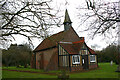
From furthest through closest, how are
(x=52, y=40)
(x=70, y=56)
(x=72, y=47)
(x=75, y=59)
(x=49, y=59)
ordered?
1. (x=49, y=59)
2. (x=72, y=47)
3. (x=75, y=59)
4. (x=70, y=56)
5. (x=52, y=40)

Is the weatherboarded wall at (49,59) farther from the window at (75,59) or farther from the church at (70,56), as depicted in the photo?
the window at (75,59)

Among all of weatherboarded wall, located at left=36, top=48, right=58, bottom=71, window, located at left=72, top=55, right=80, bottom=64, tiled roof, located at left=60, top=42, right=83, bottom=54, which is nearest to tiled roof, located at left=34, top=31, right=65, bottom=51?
weatherboarded wall, located at left=36, top=48, right=58, bottom=71

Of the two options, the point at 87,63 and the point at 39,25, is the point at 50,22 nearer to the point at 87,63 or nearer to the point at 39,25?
the point at 39,25

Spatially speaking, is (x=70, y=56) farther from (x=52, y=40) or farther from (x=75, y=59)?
→ (x=52, y=40)

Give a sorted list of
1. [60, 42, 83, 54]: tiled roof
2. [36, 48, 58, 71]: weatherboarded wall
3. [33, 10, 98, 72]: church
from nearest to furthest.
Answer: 1. [33, 10, 98, 72]: church
2. [60, 42, 83, 54]: tiled roof
3. [36, 48, 58, 71]: weatherboarded wall

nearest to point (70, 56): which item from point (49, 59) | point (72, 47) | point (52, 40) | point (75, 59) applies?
point (75, 59)

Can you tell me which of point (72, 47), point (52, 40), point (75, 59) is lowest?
point (75, 59)

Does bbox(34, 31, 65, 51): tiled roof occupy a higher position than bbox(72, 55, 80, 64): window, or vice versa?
bbox(34, 31, 65, 51): tiled roof

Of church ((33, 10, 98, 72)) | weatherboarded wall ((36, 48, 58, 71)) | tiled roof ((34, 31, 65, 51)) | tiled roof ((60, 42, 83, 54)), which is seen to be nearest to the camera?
tiled roof ((34, 31, 65, 51))

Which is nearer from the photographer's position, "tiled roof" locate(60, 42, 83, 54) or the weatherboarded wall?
"tiled roof" locate(60, 42, 83, 54)

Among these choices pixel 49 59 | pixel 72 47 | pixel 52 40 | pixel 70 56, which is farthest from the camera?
pixel 49 59

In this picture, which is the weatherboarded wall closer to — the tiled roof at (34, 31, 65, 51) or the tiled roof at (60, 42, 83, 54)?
the tiled roof at (34, 31, 65, 51)

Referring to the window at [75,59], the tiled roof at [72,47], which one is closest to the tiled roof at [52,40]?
the tiled roof at [72,47]

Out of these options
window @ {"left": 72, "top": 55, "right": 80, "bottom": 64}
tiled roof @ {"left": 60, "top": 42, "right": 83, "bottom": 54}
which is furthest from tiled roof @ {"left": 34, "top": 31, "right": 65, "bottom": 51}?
window @ {"left": 72, "top": 55, "right": 80, "bottom": 64}
